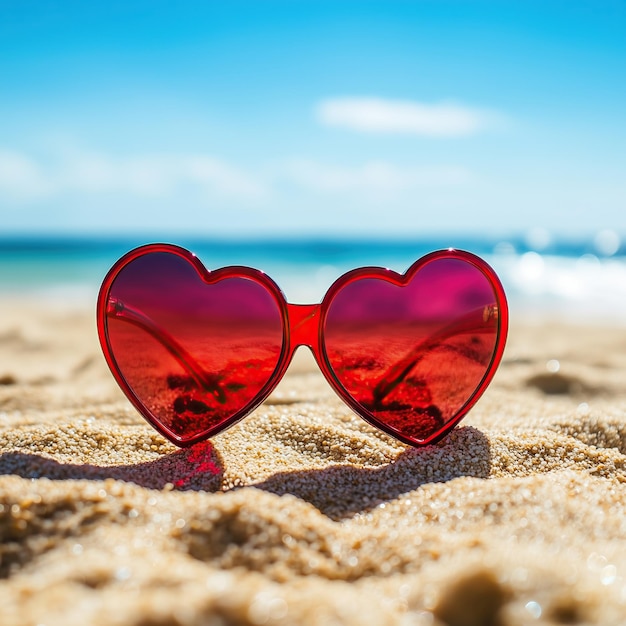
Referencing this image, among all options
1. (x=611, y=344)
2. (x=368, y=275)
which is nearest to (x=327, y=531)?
(x=368, y=275)

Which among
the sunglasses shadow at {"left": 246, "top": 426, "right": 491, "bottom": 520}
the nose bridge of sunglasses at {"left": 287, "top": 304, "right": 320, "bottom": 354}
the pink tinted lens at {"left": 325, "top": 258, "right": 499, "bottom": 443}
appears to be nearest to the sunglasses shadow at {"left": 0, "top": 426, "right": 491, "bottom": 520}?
the sunglasses shadow at {"left": 246, "top": 426, "right": 491, "bottom": 520}

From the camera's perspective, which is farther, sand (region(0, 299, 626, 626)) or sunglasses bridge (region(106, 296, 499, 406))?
sunglasses bridge (region(106, 296, 499, 406))

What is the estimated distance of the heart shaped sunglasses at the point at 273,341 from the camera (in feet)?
6.30

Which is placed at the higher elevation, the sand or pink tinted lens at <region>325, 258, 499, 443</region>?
pink tinted lens at <region>325, 258, 499, 443</region>

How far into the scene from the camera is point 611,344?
4820 millimetres

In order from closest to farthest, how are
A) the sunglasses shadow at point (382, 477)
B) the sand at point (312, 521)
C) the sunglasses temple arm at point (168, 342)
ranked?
the sand at point (312, 521) < the sunglasses shadow at point (382, 477) < the sunglasses temple arm at point (168, 342)

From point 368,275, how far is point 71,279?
13046 mm

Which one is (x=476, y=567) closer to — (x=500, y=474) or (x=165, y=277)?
(x=500, y=474)

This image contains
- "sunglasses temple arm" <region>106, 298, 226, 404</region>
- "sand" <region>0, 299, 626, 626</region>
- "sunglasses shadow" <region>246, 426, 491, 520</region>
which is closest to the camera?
"sand" <region>0, 299, 626, 626</region>

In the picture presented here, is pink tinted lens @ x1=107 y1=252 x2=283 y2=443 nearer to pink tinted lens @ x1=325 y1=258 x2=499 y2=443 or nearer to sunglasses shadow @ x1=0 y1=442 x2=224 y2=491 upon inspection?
sunglasses shadow @ x1=0 y1=442 x2=224 y2=491

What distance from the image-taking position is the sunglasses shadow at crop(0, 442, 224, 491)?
157 cm

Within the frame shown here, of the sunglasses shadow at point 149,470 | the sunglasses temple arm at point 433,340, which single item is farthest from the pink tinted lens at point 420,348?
the sunglasses shadow at point 149,470

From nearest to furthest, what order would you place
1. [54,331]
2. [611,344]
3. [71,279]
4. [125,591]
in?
[125,591] → [611,344] → [54,331] → [71,279]

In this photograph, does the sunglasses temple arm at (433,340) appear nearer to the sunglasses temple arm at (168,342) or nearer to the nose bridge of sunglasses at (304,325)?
the nose bridge of sunglasses at (304,325)
